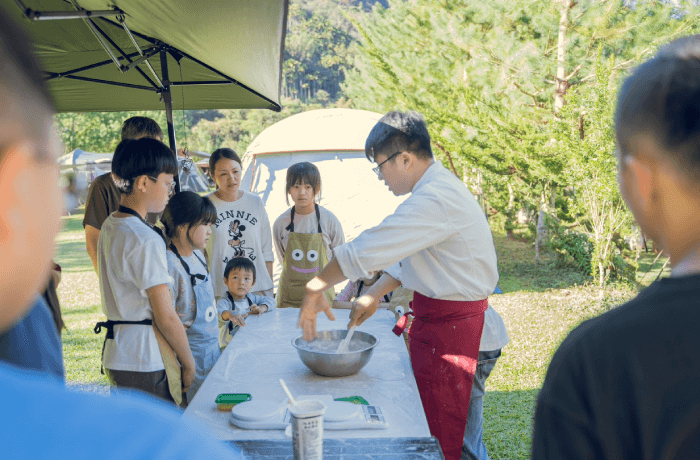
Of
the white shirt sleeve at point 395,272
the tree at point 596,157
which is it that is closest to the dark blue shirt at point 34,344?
the white shirt sleeve at point 395,272

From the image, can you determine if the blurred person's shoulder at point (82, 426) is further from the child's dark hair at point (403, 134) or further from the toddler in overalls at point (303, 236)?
the toddler in overalls at point (303, 236)

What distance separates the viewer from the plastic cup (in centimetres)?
142

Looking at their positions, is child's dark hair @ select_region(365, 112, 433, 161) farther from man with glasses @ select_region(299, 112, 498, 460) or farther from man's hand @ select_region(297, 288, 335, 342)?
man's hand @ select_region(297, 288, 335, 342)

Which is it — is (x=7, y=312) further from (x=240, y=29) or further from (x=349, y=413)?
(x=240, y=29)

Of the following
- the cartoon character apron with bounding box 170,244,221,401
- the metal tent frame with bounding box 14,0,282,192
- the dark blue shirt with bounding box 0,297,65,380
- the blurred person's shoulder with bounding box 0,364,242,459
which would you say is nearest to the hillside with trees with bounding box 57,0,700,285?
the metal tent frame with bounding box 14,0,282,192

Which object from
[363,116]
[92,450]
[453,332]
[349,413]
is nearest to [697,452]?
[92,450]

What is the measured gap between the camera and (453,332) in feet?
7.73

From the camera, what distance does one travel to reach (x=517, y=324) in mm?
6461

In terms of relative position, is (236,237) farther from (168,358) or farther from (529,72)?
(529,72)

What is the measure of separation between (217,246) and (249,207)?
387 mm

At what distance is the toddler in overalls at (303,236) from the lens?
3932 millimetres

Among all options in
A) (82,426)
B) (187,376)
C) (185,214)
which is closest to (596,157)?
(185,214)

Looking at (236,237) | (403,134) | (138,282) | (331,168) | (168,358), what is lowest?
(168,358)

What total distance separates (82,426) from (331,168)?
7.59 meters
